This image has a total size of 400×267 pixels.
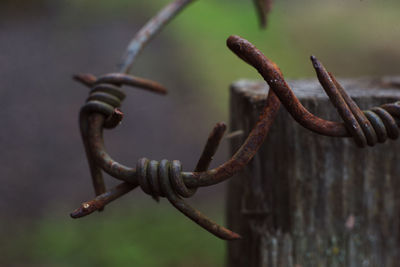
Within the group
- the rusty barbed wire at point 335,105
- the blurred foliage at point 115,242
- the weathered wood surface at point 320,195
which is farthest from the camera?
the blurred foliage at point 115,242

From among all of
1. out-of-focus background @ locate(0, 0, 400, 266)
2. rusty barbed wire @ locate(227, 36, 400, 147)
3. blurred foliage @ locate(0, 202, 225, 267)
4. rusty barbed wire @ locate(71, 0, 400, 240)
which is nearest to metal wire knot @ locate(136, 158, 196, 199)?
rusty barbed wire @ locate(71, 0, 400, 240)

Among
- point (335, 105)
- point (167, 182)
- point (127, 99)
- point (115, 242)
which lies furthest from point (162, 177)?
point (127, 99)

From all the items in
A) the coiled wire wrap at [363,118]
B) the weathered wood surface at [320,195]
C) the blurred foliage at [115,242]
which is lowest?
the blurred foliage at [115,242]

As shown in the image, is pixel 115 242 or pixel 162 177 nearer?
pixel 162 177

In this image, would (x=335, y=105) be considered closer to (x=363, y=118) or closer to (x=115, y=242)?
(x=363, y=118)

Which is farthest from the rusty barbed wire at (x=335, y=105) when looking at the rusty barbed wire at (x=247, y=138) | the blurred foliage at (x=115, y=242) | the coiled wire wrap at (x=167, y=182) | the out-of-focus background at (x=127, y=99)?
the blurred foliage at (x=115, y=242)

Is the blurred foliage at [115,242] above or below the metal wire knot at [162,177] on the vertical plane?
below

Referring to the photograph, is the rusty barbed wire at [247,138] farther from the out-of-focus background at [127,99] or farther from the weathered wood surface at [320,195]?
the out-of-focus background at [127,99]
